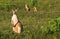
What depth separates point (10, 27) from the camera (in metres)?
15.7

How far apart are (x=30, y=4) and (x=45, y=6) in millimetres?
1241

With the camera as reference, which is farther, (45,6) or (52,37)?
(45,6)

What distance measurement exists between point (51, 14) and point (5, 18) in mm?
3467

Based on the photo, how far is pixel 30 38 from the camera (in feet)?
44.5

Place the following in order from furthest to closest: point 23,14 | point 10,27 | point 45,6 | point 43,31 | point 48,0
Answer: point 48,0, point 45,6, point 23,14, point 10,27, point 43,31

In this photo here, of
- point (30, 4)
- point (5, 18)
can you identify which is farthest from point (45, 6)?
point (5, 18)

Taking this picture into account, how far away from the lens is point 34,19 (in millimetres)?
19141

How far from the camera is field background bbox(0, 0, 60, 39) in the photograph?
14086 mm

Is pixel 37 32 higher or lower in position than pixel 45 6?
higher

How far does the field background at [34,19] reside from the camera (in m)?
14.1

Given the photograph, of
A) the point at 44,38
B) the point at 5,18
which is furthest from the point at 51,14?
the point at 44,38

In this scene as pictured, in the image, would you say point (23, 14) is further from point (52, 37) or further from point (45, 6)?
point (52, 37)

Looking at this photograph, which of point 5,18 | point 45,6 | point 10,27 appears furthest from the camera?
point 45,6

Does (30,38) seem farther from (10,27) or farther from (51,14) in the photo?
(51,14)
